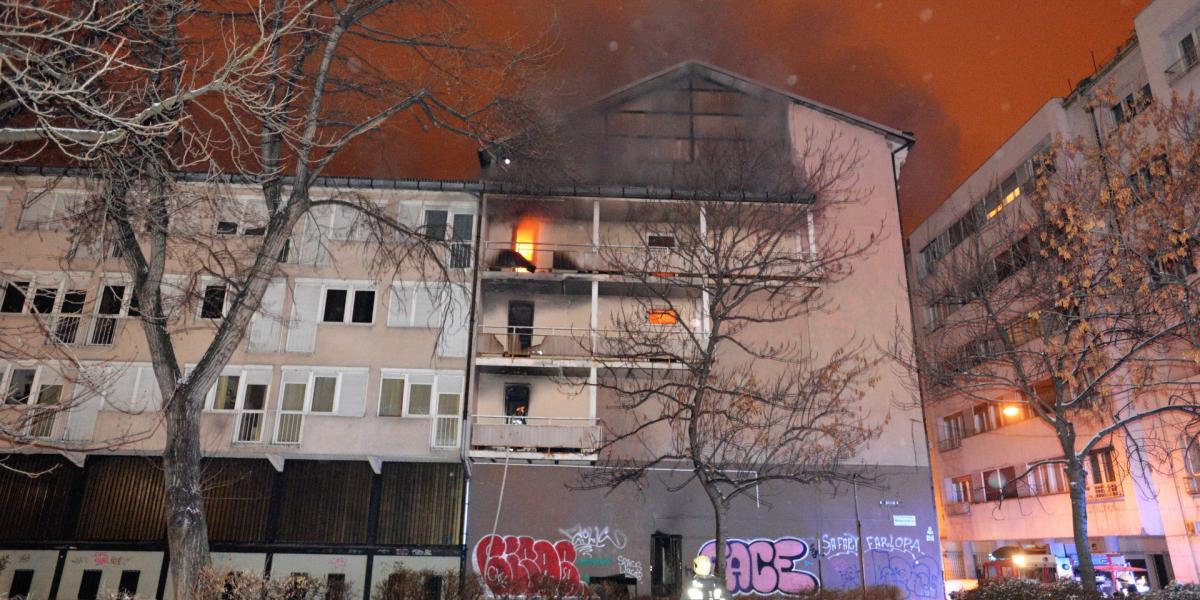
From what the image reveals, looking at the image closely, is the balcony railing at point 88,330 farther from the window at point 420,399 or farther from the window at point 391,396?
the window at point 420,399

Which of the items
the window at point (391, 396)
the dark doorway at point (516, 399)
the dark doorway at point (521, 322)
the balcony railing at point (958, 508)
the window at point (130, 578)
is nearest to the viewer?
the window at point (130, 578)

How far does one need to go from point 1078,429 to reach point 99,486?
109 feet

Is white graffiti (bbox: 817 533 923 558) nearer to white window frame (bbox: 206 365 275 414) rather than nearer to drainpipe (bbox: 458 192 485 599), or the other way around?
drainpipe (bbox: 458 192 485 599)

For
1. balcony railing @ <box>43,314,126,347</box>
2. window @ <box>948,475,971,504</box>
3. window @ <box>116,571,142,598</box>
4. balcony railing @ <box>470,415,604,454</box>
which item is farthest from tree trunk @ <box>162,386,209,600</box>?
window @ <box>948,475,971,504</box>

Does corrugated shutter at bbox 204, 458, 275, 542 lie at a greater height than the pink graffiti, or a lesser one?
greater

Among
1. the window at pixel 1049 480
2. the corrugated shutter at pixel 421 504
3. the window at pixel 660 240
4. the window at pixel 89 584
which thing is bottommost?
the window at pixel 89 584

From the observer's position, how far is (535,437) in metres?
21.8

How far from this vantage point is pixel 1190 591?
11742 mm

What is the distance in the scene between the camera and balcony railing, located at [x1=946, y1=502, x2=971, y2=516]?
3641cm

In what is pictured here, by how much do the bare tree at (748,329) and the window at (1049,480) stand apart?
12.0 meters

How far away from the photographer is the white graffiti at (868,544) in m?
21.5

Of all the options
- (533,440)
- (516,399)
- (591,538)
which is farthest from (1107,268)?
(516,399)

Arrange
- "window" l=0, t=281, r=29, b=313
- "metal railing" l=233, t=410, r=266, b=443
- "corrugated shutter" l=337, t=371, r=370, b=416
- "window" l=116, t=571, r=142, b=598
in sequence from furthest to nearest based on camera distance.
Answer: "window" l=0, t=281, r=29, b=313 < "corrugated shutter" l=337, t=371, r=370, b=416 < "metal railing" l=233, t=410, r=266, b=443 < "window" l=116, t=571, r=142, b=598

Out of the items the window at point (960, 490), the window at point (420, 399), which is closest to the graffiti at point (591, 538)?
the window at point (420, 399)
